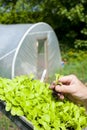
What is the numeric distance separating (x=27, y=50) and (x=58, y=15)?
753 centimetres

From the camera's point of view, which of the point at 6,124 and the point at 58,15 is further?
the point at 58,15

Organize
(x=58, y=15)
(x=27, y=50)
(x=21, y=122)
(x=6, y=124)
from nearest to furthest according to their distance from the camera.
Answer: (x=21, y=122) < (x=6, y=124) < (x=27, y=50) < (x=58, y=15)

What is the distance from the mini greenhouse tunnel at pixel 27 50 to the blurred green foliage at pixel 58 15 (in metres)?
3.36

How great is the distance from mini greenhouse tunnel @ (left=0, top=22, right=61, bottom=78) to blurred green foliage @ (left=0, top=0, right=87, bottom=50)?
3360 millimetres

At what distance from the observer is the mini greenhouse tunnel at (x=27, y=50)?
1131cm

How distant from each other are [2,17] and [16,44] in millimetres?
10042

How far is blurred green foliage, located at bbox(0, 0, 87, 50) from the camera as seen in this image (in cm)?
1778

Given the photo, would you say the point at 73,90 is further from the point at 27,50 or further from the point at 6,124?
the point at 27,50

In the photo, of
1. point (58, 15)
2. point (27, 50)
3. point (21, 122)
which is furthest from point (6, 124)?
point (58, 15)

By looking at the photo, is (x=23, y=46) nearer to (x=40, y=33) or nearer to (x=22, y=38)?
(x=22, y=38)

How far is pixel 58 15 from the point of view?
19719 mm

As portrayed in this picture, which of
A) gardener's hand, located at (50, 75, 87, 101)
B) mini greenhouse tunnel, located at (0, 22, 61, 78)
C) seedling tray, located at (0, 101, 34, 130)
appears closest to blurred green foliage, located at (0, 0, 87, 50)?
mini greenhouse tunnel, located at (0, 22, 61, 78)

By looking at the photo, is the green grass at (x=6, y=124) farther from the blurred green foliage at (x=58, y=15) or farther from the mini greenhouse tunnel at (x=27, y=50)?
the blurred green foliage at (x=58, y=15)

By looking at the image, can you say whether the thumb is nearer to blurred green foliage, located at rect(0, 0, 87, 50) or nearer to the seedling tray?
the seedling tray
